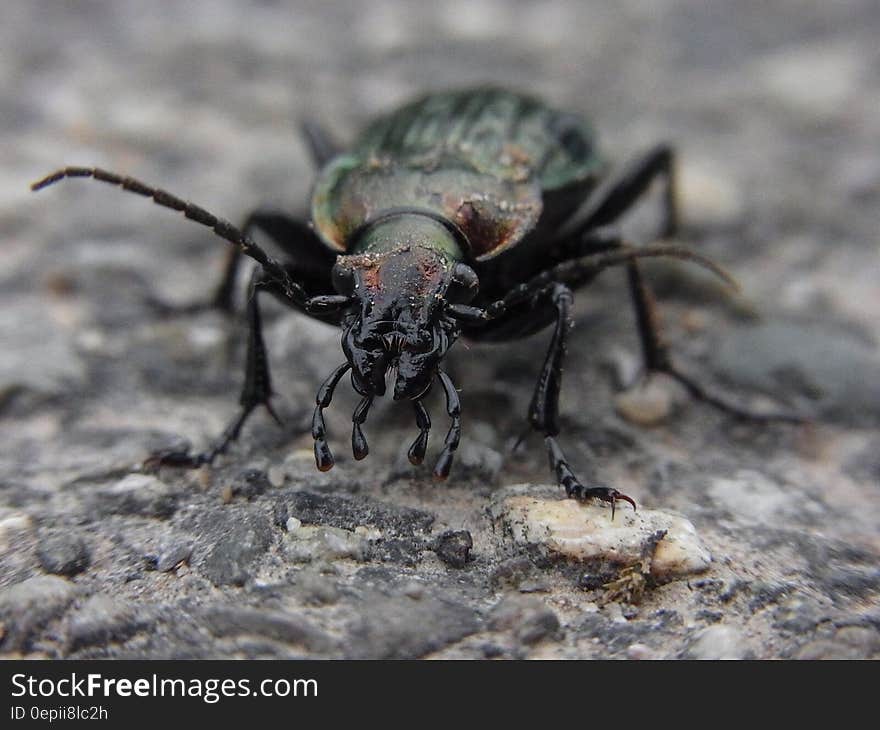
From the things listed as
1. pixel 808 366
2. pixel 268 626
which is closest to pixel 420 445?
pixel 268 626

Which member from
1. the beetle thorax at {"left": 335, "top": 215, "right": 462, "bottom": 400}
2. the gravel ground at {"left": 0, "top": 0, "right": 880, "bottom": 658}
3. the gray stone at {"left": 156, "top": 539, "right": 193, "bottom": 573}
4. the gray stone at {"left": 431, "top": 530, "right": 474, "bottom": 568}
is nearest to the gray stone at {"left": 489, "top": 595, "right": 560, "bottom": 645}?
the gravel ground at {"left": 0, "top": 0, "right": 880, "bottom": 658}

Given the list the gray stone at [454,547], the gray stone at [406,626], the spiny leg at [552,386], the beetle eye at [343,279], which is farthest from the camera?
the spiny leg at [552,386]

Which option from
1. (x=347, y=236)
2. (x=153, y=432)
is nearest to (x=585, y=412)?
(x=347, y=236)

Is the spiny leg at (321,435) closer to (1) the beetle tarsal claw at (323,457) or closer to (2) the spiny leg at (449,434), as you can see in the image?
(1) the beetle tarsal claw at (323,457)

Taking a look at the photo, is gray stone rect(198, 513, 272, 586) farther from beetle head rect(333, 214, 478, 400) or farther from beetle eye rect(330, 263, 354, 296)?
beetle eye rect(330, 263, 354, 296)

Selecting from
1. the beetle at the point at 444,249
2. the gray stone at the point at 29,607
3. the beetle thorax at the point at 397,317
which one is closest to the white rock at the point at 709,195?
the beetle at the point at 444,249

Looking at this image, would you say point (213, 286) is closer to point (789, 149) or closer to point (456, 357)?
point (456, 357)
